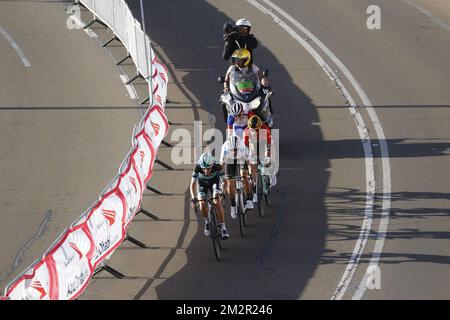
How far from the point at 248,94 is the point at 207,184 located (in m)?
3.52

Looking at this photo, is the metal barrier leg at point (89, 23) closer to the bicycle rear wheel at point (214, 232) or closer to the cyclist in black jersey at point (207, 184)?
the cyclist in black jersey at point (207, 184)

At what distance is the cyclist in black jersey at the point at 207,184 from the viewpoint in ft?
66.9

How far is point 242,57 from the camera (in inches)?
929

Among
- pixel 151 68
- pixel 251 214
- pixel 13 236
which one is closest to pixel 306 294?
pixel 251 214

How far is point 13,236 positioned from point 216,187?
158 inches

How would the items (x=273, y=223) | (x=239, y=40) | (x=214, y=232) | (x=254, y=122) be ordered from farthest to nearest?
(x=239, y=40), (x=254, y=122), (x=273, y=223), (x=214, y=232)

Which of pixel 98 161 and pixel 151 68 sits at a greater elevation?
pixel 151 68

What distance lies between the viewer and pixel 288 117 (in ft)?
88.8

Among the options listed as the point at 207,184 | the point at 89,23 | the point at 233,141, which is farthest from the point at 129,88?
the point at 207,184

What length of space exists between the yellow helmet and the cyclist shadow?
217 cm

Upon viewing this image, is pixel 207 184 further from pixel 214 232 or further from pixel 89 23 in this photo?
pixel 89 23

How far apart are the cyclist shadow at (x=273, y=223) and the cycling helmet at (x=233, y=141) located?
4.30 ft

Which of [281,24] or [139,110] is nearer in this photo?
[139,110]
